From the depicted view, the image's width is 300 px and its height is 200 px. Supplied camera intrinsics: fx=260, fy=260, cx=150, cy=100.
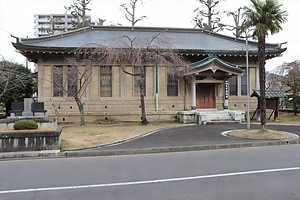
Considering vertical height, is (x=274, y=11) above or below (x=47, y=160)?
above

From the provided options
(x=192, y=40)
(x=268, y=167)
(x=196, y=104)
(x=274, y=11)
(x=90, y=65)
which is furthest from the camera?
(x=192, y=40)

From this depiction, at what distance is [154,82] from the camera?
2067 cm

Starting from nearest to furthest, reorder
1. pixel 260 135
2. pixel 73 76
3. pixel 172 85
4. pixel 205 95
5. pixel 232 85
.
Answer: pixel 260 135 < pixel 73 76 < pixel 172 85 < pixel 205 95 < pixel 232 85

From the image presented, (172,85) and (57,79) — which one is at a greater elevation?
(57,79)

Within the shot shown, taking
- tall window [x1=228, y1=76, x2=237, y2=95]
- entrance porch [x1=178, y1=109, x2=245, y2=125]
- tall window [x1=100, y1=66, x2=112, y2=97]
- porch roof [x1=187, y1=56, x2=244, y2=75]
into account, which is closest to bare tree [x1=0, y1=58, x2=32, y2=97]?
tall window [x1=100, y1=66, x2=112, y2=97]

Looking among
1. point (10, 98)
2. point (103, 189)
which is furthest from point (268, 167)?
point (10, 98)

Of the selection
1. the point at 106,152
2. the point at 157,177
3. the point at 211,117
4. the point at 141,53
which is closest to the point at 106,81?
the point at 141,53

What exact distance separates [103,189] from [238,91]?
1879 centimetres

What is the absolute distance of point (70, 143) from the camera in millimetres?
10766

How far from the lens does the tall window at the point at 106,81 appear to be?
Result: 2036cm

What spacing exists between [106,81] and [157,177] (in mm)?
15154

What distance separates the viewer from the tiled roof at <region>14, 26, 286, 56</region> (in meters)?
19.7

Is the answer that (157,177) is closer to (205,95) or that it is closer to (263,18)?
(263,18)

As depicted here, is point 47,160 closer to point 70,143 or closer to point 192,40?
point 70,143
